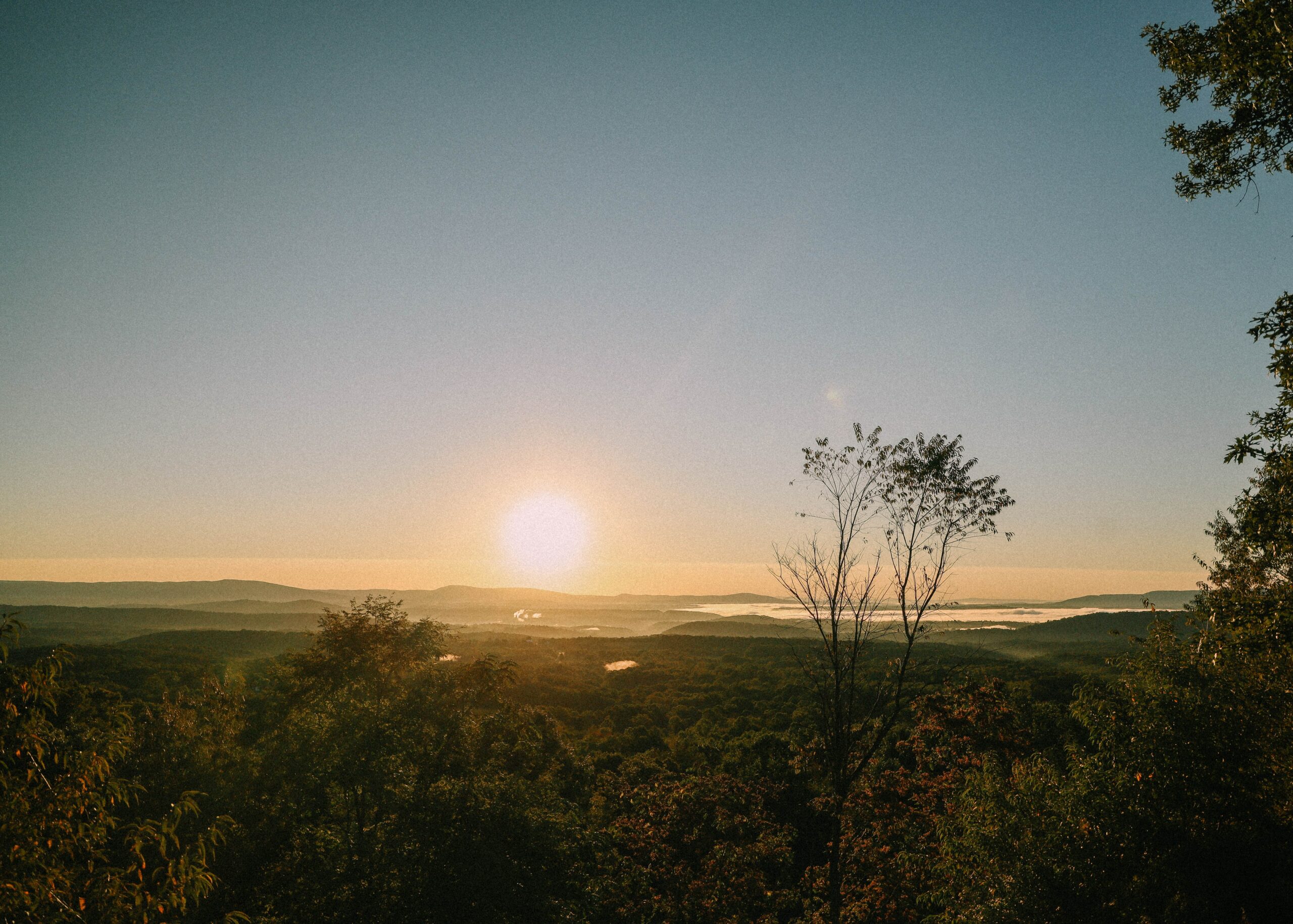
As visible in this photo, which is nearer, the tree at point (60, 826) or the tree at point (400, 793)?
the tree at point (60, 826)

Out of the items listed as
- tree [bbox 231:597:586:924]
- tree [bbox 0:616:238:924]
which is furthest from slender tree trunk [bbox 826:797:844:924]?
tree [bbox 0:616:238:924]

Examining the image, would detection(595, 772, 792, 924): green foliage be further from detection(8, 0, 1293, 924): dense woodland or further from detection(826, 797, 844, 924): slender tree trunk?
detection(826, 797, 844, 924): slender tree trunk

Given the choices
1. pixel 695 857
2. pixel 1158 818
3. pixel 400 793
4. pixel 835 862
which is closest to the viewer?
pixel 1158 818

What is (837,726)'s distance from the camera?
20141mm

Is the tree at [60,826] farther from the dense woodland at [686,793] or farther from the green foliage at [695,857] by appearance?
the green foliage at [695,857]

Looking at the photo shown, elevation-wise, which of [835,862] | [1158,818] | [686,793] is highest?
[1158,818]

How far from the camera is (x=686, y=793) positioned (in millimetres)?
20562

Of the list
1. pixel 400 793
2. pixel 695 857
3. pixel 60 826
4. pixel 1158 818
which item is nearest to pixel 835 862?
pixel 695 857

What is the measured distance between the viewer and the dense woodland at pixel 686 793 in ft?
22.3

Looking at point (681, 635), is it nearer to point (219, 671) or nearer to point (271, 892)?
point (219, 671)

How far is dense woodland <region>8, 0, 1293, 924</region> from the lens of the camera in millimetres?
6805

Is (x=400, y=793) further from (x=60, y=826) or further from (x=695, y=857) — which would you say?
(x=695, y=857)

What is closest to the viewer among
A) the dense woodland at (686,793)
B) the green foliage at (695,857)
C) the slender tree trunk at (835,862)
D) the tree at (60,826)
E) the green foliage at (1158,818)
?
the tree at (60,826)

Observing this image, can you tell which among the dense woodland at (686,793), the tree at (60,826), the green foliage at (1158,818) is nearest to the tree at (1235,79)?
the dense woodland at (686,793)
